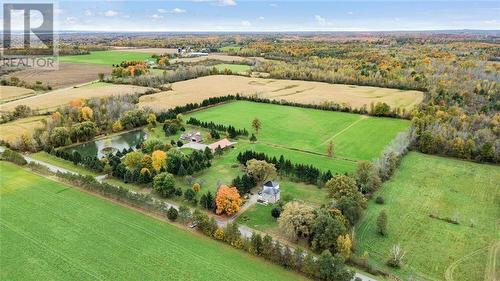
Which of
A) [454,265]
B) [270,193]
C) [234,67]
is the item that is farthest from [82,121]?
[234,67]

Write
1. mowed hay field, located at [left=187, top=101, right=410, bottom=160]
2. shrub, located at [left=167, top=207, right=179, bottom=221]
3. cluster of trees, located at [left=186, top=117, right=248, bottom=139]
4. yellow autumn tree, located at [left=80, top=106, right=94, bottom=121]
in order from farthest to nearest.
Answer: yellow autumn tree, located at [left=80, top=106, right=94, bottom=121], cluster of trees, located at [left=186, top=117, right=248, bottom=139], mowed hay field, located at [left=187, top=101, right=410, bottom=160], shrub, located at [left=167, top=207, right=179, bottom=221]

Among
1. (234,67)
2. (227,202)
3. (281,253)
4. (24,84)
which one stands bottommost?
(281,253)

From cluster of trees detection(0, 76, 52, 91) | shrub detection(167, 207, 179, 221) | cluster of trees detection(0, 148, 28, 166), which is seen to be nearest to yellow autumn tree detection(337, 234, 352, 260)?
shrub detection(167, 207, 179, 221)

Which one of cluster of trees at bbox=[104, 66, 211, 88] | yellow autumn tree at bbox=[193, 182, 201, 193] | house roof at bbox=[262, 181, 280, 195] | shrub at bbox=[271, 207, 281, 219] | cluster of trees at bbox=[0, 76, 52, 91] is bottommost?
shrub at bbox=[271, 207, 281, 219]

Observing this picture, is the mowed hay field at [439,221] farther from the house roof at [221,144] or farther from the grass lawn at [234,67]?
the grass lawn at [234,67]

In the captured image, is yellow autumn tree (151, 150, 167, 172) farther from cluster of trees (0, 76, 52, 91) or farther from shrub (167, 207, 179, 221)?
cluster of trees (0, 76, 52, 91)

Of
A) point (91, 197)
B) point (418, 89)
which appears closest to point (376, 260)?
point (91, 197)

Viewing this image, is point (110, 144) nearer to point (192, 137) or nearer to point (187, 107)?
point (192, 137)
